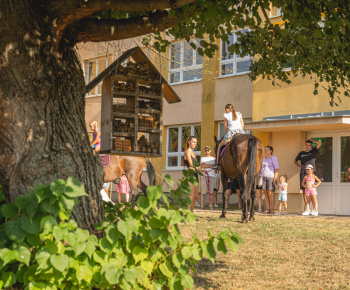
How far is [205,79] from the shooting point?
74.4 feet

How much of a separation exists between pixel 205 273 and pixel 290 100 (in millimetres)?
12660

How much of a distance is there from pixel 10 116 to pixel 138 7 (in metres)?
1.45

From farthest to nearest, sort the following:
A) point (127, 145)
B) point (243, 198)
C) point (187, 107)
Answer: point (187, 107)
point (243, 198)
point (127, 145)

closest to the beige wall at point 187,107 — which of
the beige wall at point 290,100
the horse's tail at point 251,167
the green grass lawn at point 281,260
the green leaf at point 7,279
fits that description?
the beige wall at point 290,100

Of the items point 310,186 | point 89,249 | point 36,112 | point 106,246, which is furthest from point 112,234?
point 310,186

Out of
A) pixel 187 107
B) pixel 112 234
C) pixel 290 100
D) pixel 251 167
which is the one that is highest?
pixel 187 107

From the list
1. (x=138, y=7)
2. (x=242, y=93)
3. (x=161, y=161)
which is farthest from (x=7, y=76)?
(x=161, y=161)

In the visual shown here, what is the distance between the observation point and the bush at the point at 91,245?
389 cm

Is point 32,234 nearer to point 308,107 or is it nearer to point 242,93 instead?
point 308,107

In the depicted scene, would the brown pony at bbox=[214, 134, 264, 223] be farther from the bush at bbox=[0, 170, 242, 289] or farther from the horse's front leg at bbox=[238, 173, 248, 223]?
the bush at bbox=[0, 170, 242, 289]

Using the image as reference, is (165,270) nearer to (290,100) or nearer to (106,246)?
(106,246)

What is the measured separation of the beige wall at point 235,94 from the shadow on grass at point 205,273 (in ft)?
44.5

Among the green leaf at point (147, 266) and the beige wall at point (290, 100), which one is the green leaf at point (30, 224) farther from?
the beige wall at point (290, 100)

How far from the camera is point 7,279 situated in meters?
4.04
